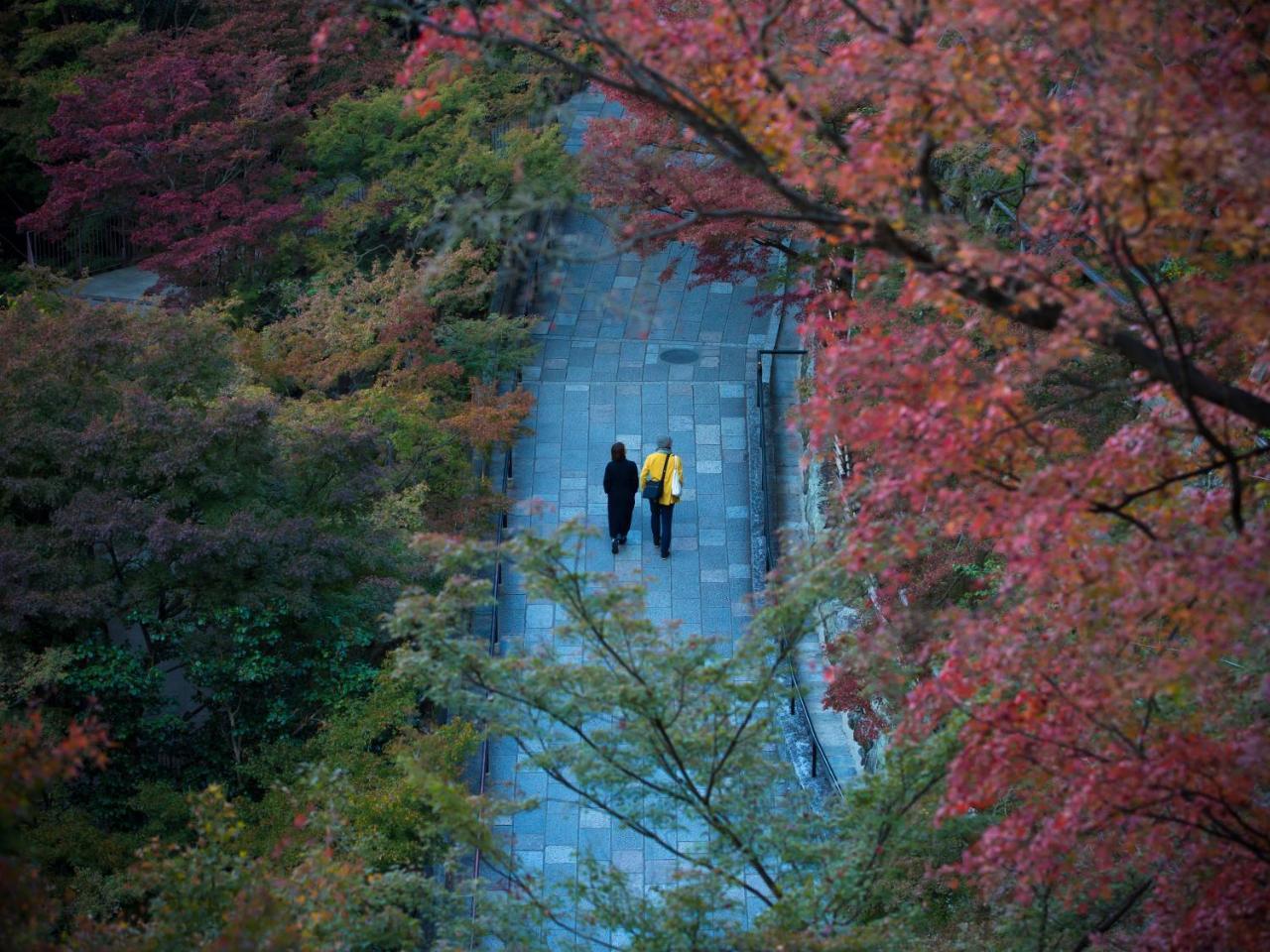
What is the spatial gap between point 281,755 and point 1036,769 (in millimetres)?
6788

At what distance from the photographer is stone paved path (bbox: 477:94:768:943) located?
1172cm

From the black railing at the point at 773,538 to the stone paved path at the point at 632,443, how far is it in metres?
0.33

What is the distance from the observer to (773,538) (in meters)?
14.6

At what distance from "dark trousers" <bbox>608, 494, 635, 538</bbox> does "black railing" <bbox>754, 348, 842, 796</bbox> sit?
5.03ft

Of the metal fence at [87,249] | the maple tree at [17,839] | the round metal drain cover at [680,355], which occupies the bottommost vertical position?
the maple tree at [17,839]

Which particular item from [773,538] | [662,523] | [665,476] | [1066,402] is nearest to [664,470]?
[665,476]

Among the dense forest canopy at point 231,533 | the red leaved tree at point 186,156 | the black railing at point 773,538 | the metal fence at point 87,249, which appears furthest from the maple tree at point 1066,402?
the metal fence at point 87,249

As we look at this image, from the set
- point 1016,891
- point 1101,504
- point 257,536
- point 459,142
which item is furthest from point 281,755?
point 459,142

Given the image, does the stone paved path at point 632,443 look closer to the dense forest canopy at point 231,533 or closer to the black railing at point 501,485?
the black railing at point 501,485

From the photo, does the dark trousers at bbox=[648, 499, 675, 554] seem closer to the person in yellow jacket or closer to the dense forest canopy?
the person in yellow jacket

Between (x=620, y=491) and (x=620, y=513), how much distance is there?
30 cm

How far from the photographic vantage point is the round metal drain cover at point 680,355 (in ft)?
60.1

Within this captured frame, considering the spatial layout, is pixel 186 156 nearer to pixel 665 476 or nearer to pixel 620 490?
pixel 620 490

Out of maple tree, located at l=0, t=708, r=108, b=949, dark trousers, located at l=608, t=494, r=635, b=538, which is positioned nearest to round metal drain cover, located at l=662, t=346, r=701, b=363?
dark trousers, located at l=608, t=494, r=635, b=538
